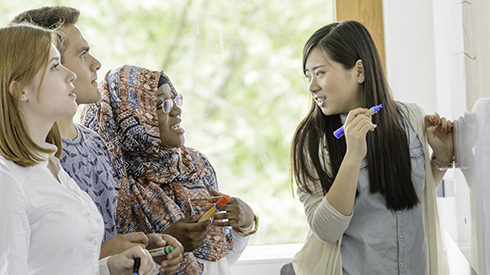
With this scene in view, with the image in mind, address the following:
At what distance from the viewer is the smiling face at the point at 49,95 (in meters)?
1.17

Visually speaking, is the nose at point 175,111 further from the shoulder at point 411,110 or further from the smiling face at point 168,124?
the shoulder at point 411,110

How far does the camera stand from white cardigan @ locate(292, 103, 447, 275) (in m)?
1.52

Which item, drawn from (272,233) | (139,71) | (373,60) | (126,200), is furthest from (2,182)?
(272,233)

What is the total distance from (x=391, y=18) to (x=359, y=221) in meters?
1.20

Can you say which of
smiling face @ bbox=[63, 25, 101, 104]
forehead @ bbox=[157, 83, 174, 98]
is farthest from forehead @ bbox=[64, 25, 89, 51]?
forehead @ bbox=[157, 83, 174, 98]

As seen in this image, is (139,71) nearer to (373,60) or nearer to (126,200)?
(126,200)

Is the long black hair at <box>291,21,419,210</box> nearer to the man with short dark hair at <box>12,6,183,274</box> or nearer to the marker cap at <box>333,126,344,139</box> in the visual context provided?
the marker cap at <box>333,126,344,139</box>

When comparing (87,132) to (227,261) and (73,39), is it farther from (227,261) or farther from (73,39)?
(227,261)

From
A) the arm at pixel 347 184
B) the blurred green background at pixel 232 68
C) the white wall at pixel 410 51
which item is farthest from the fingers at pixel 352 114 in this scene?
the blurred green background at pixel 232 68

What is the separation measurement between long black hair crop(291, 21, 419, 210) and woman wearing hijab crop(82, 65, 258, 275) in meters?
0.36

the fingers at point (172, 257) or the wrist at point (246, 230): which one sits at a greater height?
the fingers at point (172, 257)

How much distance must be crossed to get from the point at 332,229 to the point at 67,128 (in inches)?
31.4

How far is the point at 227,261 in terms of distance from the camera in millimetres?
2053

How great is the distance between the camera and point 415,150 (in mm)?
1613
